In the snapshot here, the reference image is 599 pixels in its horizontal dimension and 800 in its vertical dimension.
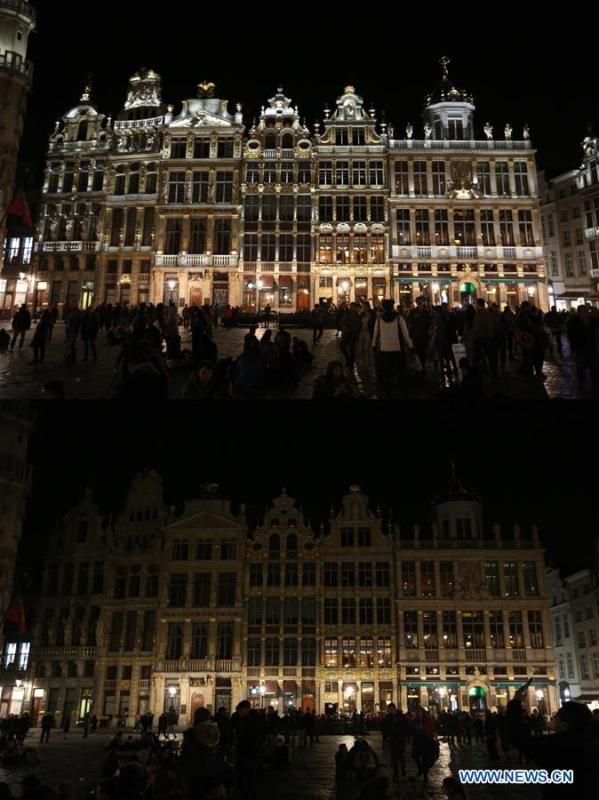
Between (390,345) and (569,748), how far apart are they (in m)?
8.21

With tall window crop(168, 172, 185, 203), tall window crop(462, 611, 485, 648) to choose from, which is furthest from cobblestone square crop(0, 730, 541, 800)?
tall window crop(168, 172, 185, 203)

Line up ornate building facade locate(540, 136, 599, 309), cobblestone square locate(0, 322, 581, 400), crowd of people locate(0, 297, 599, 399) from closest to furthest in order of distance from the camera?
crowd of people locate(0, 297, 599, 399) < cobblestone square locate(0, 322, 581, 400) < ornate building facade locate(540, 136, 599, 309)

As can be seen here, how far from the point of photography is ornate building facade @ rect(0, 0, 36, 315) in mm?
45625

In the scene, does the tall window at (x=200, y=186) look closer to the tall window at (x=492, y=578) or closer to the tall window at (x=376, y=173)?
the tall window at (x=376, y=173)

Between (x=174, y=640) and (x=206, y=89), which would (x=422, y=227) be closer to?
(x=206, y=89)

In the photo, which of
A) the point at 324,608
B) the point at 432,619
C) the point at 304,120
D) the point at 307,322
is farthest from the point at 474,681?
the point at 304,120

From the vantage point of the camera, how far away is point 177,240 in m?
46.8

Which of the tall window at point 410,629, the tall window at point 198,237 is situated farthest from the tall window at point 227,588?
the tall window at point 198,237

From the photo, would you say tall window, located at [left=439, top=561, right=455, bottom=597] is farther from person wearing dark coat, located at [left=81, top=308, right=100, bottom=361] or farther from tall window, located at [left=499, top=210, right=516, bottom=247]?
person wearing dark coat, located at [left=81, top=308, right=100, bottom=361]

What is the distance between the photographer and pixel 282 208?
47.8 meters

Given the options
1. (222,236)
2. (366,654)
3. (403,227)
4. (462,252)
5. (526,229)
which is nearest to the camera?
(366,654)

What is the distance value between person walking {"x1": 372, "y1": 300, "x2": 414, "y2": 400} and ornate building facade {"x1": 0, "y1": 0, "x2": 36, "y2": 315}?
38469mm

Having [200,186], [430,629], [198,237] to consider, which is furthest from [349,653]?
[200,186]

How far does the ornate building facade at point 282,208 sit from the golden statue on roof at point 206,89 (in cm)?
13
